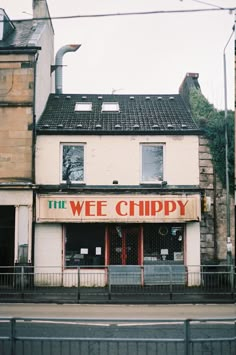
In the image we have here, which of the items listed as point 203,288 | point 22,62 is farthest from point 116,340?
point 22,62

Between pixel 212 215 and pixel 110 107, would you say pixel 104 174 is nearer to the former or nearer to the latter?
pixel 110 107

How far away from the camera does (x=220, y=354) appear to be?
8125 millimetres

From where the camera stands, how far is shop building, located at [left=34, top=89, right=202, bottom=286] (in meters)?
18.9

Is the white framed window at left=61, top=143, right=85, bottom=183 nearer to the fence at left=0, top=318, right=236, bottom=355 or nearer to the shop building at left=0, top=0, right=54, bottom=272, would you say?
the shop building at left=0, top=0, right=54, bottom=272

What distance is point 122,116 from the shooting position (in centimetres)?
2114

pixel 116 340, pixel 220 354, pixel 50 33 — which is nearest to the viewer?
pixel 116 340

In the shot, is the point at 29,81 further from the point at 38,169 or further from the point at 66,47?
the point at 66,47

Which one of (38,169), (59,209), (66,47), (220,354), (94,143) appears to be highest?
(66,47)

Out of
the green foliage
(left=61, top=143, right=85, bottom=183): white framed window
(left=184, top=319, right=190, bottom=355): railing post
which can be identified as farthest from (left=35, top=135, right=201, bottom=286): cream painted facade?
(left=184, top=319, right=190, bottom=355): railing post

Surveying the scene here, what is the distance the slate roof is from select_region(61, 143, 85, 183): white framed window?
0.71 metres

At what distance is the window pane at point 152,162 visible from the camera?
19672 millimetres

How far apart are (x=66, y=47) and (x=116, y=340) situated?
71.1ft

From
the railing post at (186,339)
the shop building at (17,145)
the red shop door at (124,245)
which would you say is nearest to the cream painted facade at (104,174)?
the red shop door at (124,245)

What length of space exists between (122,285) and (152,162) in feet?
19.9
